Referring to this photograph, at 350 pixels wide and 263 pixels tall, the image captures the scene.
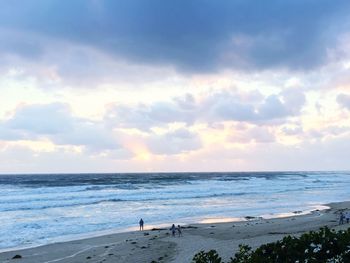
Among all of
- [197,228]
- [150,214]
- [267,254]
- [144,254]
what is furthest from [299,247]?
[150,214]

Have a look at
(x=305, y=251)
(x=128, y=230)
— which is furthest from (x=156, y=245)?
(x=305, y=251)

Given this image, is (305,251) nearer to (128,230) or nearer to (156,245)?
(156,245)

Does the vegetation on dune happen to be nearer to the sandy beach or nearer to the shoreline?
the sandy beach

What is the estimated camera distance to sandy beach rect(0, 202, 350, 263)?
19859 millimetres

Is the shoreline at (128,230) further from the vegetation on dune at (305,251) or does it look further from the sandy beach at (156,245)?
the vegetation on dune at (305,251)

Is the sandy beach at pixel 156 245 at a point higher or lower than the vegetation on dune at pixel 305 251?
lower

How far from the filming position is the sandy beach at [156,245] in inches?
782

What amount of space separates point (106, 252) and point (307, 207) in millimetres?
28444

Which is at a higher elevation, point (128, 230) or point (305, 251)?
point (305, 251)

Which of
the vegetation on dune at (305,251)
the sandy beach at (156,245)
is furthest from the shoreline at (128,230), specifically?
the vegetation on dune at (305,251)

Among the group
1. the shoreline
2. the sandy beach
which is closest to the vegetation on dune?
the sandy beach

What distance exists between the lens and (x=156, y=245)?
22578mm

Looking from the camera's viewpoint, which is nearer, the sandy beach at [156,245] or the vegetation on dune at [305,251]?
the vegetation on dune at [305,251]

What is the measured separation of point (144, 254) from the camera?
67.1ft
